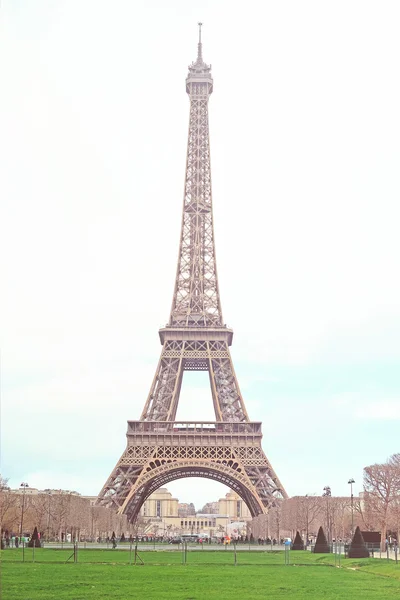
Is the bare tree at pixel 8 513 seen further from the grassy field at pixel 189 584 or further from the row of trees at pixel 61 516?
the grassy field at pixel 189 584

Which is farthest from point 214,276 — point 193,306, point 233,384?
point 233,384

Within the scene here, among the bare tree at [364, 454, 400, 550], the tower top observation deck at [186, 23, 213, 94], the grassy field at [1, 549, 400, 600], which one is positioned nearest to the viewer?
the grassy field at [1, 549, 400, 600]

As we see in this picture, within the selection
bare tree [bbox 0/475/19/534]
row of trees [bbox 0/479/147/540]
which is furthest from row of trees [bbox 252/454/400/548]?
bare tree [bbox 0/475/19/534]

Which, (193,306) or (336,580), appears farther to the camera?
(193,306)

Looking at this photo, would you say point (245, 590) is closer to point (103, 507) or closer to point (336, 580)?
point (336, 580)

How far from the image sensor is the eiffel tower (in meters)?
80.5

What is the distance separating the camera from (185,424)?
84188 millimetres

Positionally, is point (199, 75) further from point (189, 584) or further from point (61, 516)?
point (189, 584)

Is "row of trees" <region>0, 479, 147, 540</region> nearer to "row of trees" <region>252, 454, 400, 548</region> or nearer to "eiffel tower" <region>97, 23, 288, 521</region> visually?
"eiffel tower" <region>97, 23, 288, 521</region>

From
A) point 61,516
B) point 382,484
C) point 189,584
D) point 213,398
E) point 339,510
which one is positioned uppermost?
point 213,398

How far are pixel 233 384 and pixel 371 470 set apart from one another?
18.6m

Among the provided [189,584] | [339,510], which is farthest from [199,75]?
[189,584]

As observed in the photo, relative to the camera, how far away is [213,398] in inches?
3408

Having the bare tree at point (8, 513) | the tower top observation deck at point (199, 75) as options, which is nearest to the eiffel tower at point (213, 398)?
the tower top observation deck at point (199, 75)
